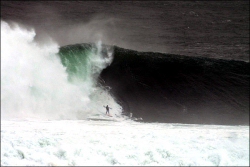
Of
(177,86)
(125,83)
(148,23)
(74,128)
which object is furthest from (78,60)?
(148,23)

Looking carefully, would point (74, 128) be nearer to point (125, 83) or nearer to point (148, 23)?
point (125, 83)

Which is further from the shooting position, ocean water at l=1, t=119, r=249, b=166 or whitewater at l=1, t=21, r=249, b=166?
whitewater at l=1, t=21, r=249, b=166

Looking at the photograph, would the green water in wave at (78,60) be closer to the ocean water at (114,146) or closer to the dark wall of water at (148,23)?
the dark wall of water at (148,23)

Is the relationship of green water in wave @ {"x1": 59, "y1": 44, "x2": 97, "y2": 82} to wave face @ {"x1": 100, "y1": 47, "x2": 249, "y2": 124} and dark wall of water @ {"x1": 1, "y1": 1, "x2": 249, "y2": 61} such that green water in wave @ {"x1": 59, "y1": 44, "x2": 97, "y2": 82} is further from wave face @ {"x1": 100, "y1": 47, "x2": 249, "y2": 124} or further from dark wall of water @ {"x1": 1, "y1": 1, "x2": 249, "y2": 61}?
wave face @ {"x1": 100, "y1": 47, "x2": 249, "y2": 124}

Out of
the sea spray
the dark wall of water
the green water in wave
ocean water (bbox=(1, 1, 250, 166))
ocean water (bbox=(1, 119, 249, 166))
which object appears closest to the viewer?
ocean water (bbox=(1, 119, 249, 166))

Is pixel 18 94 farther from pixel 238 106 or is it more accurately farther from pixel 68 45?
pixel 238 106

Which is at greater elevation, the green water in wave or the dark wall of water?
the dark wall of water

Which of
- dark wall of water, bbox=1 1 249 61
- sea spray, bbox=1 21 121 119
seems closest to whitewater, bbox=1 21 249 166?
sea spray, bbox=1 21 121 119
